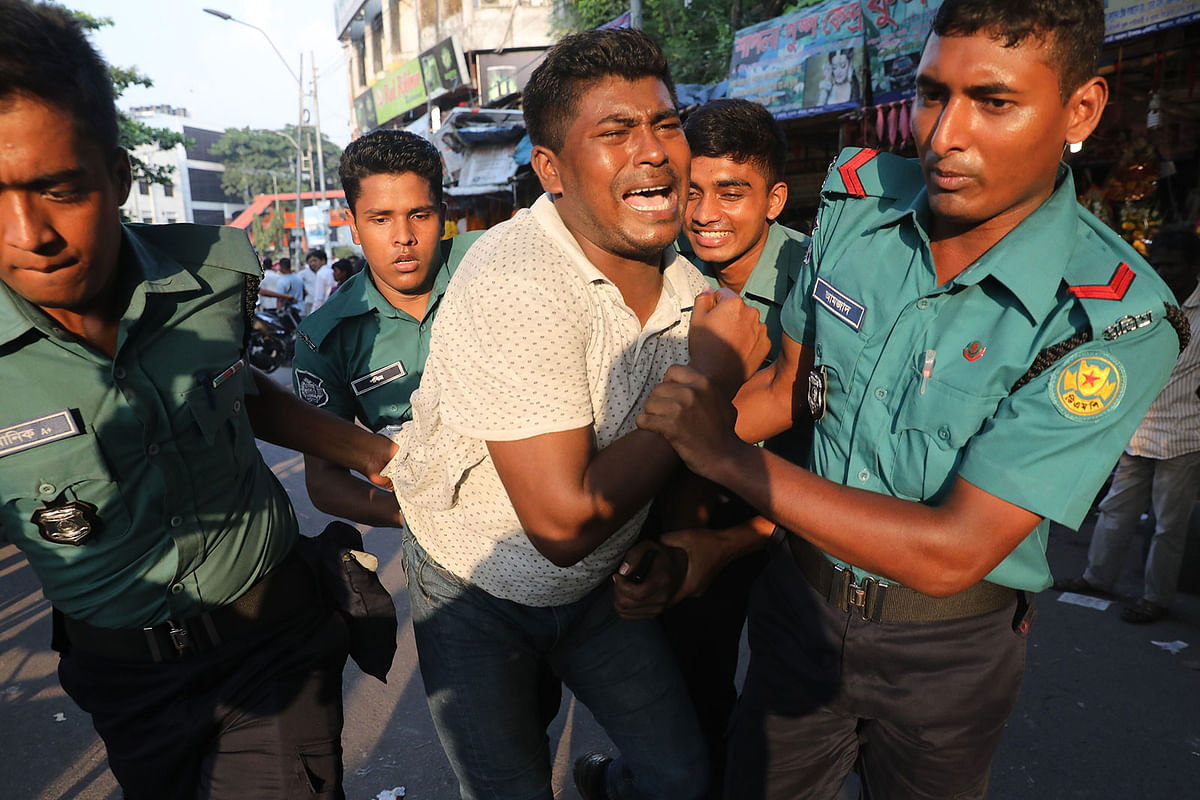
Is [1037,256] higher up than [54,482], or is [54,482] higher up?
[1037,256]

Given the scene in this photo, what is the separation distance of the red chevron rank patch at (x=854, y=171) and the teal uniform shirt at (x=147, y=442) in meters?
1.57

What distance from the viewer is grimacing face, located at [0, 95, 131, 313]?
53.0 inches

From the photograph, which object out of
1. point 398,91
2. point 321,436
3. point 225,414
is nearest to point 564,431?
point 225,414

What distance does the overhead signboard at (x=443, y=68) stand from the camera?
19219 millimetres

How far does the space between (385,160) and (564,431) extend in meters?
1.86

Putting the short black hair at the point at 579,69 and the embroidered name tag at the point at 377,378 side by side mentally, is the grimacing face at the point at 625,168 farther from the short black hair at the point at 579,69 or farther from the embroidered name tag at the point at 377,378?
the embroidered name tag at the point at 377,378

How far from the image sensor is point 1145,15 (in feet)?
15.5

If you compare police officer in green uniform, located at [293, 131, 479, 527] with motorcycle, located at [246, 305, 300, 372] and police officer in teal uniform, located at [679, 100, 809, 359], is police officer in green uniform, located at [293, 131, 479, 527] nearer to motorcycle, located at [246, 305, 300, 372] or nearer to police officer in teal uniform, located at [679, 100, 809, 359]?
police officer in teal uniform, located at [679, 100, 809, 359]

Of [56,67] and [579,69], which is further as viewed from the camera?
[579,69]

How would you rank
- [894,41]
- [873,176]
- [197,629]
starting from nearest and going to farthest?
1. [197,629]
2. [873,176]
3. [894,41]

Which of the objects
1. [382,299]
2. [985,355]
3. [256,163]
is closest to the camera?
[985,355]

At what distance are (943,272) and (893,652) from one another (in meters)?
0.85

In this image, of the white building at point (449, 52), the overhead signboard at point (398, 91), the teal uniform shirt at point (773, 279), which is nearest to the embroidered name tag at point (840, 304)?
the teal uniform shirt at point (773, 279)

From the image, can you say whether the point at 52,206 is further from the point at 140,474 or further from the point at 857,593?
the point at 857,593
